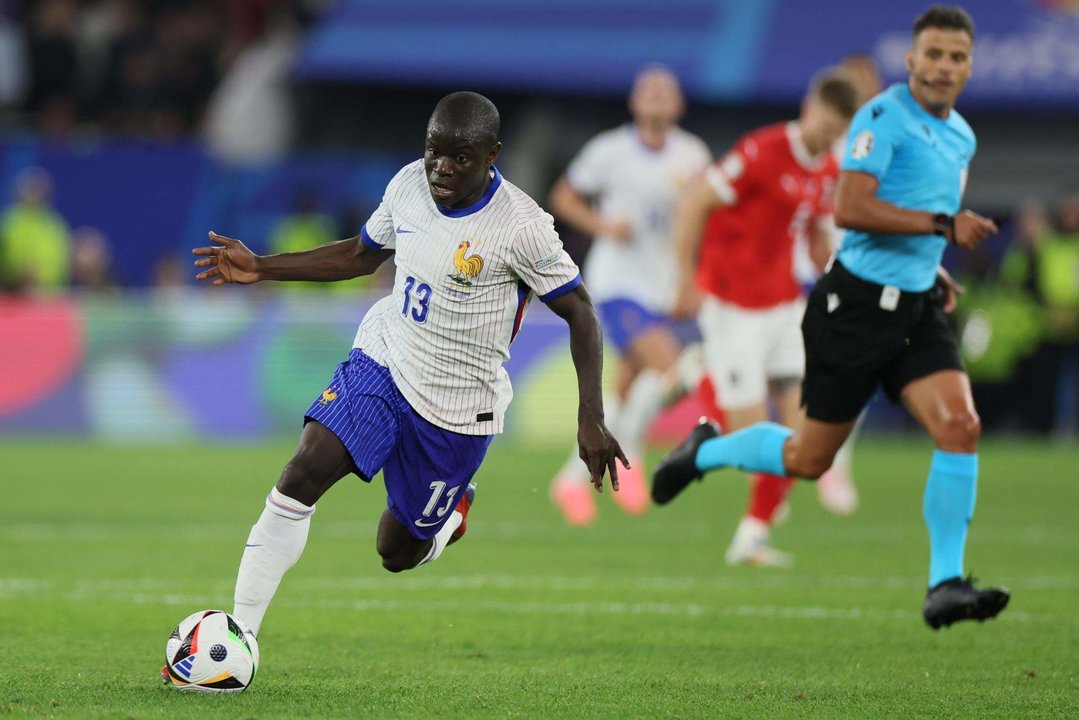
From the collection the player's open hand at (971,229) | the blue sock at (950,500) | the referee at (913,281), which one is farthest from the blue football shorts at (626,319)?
the player's open hand at (971,229)

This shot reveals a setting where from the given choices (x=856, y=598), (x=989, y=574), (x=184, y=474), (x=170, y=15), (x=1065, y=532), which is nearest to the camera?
(x=856, y=598)

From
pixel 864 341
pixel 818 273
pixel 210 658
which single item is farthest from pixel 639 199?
pixel 210 658

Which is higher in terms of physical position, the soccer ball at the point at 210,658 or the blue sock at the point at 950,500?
the blue sock at the point at 950,500

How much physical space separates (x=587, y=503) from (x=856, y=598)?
3665mm

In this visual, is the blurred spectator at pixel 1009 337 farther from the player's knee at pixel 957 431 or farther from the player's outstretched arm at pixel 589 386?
the player's outstretched arm at pixel 589 386

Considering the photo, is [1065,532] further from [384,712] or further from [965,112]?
[965,112]

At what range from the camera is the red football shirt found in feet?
33.1

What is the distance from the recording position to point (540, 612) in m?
8.12

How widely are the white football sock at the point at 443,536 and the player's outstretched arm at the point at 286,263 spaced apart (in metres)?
1.07

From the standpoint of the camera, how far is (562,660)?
6820 millimetres

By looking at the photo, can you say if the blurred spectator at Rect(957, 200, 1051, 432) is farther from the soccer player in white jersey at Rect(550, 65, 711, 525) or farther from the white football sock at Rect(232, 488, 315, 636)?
the white football sock at Rect(232, 488, 315, 636)

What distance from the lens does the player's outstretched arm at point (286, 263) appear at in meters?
6.46

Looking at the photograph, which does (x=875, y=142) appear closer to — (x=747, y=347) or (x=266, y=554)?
(x=266, y=554)

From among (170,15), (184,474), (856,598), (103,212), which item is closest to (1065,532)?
(856,598)
